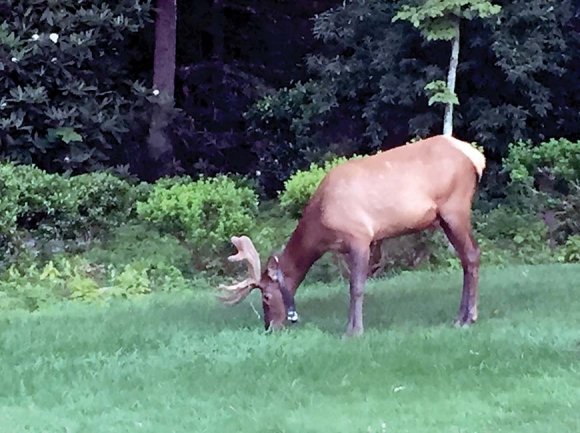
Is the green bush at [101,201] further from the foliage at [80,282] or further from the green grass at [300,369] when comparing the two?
the green grass at [300,369]

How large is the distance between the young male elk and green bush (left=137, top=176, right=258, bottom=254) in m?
3.43

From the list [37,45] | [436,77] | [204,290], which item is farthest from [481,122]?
[37,45]

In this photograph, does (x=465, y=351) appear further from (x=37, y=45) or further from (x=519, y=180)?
(x=37, y=45)

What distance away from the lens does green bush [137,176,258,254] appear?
37.9 feet

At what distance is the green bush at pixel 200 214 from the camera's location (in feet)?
37.9

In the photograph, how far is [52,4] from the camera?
14.7m

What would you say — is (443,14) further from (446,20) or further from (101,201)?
(101,201)

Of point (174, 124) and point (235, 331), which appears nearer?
point (235, 331)

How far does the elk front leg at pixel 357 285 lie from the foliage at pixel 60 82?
7.78m

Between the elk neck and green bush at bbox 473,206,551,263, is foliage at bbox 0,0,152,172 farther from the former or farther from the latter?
the elk neck

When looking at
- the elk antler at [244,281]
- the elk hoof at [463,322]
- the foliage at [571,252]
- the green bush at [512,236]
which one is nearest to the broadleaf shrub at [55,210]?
the elk antler at [244,281]

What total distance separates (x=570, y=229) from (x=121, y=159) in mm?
7031

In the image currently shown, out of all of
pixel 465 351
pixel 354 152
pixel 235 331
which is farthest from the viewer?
pixel 354 152

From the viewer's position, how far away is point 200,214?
1173 cm
